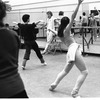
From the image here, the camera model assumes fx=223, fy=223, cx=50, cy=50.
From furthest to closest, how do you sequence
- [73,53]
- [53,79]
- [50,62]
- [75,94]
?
[50,62] < [53,79] < [75,94] < [73,53]

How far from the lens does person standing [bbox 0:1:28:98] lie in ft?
5.77

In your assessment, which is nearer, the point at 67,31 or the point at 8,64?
the point at 8,64

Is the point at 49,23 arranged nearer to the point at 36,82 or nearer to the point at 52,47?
the point at 52,47

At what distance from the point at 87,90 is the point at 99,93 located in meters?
0.28

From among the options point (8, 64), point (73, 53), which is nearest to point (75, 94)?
point (73, 53)

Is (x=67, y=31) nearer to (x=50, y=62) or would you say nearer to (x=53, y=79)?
(x=53, y=79)

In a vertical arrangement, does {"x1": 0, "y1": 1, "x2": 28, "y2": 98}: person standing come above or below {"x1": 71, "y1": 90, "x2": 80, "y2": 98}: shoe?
above

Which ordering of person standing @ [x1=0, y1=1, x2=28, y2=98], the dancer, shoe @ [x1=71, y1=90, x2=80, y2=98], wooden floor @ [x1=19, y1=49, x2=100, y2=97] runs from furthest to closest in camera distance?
wooden floor @ [x1=19, y1=49, x2=100, y2=97] < shoe @ [x1=71, y1=90, x2=80, y2=98] < the dancer < person standing @ [x1=0, y1=1, x2=28, y2=98]

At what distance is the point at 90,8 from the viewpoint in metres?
14.5

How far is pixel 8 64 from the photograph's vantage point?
180cm

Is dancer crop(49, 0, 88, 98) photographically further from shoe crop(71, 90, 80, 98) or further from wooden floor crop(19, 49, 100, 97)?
wooden floor crop(19, 49, 100, 97)

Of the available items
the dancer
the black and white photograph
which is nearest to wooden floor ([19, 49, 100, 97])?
the black and white photograph

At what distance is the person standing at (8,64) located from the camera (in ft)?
5.77

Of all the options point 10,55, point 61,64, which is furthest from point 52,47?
point 10,55
